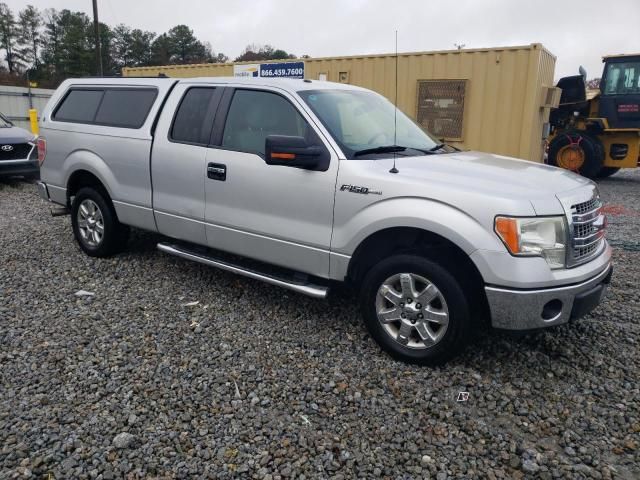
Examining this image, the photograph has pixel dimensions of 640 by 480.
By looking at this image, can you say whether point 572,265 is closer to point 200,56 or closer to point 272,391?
point 272,391

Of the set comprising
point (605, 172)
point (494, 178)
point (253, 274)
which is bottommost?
point (605, 172)

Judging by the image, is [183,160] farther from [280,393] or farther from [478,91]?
[478,91]

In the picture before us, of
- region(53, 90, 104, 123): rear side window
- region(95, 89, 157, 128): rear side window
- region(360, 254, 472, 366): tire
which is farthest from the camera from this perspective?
region(53, 90, 104, 123): rear side window

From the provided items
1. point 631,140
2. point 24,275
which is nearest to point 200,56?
point 631,140

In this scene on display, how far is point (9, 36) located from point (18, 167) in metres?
70.2

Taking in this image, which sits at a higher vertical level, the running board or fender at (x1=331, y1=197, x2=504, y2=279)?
fender at (x1=331, y1=197, x2=504, y2=279)

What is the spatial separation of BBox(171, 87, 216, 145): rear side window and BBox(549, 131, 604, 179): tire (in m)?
10.9

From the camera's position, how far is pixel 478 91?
10.2 m

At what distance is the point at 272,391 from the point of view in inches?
126

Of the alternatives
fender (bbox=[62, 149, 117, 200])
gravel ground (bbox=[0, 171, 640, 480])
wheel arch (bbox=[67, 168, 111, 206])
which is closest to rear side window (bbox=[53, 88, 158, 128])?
fender (bbox=[62, 149, 117, 200])

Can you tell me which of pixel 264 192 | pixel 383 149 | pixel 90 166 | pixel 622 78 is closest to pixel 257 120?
pixel 264 192

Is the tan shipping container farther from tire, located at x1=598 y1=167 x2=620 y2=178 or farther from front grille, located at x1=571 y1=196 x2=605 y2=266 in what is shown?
front grille, located at x1=571 y1=196 x2=605 y2=266

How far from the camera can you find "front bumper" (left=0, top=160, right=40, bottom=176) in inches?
399

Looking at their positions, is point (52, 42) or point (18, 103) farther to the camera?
point (52, 42)
